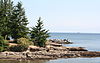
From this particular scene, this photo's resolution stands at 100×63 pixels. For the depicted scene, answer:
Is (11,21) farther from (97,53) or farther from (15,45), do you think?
(97,53)

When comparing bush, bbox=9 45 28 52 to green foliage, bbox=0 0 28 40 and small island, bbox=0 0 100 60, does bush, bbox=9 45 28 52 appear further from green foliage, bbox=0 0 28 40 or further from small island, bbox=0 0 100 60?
green foliage, bbox=0 0 28 40

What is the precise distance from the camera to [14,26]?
7269 cm

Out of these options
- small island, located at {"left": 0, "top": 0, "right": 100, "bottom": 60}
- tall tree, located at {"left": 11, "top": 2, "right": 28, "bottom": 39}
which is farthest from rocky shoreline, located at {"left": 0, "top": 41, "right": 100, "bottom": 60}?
tall tree, located at {"left": 11, "top": 2, "right": 28, "bottom": 39}

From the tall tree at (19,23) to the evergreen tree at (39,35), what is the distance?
2.27m

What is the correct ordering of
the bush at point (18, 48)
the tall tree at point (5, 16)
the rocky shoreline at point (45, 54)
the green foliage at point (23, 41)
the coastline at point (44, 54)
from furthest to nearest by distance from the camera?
1. the tall tree at point (5, 16)
2. the green foliage at point (23, 41)
3. the bush at point (18, 48)
4. the rocky shoreline at point (45, 54)
5. the coastline at point (44, 54)

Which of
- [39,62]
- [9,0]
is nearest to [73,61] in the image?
[39,62]

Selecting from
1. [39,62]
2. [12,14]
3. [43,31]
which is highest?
[12,14]

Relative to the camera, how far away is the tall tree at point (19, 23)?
236 feet

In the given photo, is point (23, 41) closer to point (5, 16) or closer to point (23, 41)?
point (23, 41)

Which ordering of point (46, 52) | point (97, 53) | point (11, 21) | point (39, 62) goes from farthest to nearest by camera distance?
point (11, 21)
point (97, 53)
point (46, 52)
point (39, 62)

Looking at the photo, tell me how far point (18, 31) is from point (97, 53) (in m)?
21.7

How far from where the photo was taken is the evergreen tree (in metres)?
72.3

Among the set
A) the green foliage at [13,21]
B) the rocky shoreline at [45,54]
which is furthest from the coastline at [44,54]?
the green foliage at [13,21]

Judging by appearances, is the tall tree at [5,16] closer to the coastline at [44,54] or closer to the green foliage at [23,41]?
the green foliage at [23,41]
